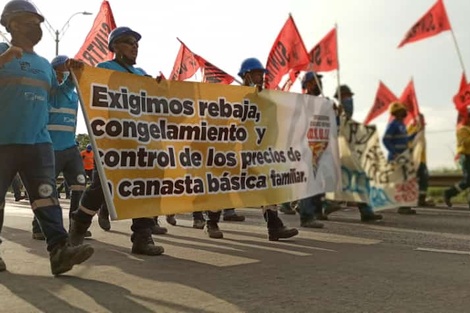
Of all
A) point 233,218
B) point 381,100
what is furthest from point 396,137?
point 381,100

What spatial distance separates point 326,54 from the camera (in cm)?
1034

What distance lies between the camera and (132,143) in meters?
5.06

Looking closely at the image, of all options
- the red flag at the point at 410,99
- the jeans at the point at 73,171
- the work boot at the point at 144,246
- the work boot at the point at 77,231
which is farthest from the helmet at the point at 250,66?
the red flag at the point at 410,99

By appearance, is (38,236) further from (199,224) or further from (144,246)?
(199,224)

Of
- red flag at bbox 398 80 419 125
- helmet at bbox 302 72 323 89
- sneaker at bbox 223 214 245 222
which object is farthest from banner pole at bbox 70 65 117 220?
red flag at bbox 398 80 419 125

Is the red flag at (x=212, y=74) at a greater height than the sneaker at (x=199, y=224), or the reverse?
the red flag at (x=212, y=74)

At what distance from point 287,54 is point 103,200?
15.5 ft

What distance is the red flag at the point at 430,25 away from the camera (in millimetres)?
11203

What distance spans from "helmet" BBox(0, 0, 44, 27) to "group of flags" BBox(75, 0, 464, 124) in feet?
9.35

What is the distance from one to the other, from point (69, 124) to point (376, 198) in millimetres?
4998

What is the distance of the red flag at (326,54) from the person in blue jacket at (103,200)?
5.37m

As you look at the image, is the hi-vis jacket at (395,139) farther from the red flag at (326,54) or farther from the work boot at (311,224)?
the work boot at (311,224)

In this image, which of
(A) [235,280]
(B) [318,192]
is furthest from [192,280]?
(B) [318,192]

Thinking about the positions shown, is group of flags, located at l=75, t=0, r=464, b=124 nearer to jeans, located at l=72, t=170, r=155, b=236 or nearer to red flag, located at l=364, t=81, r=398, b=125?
red flag, located at l=364, t=81, r=398, b=125
